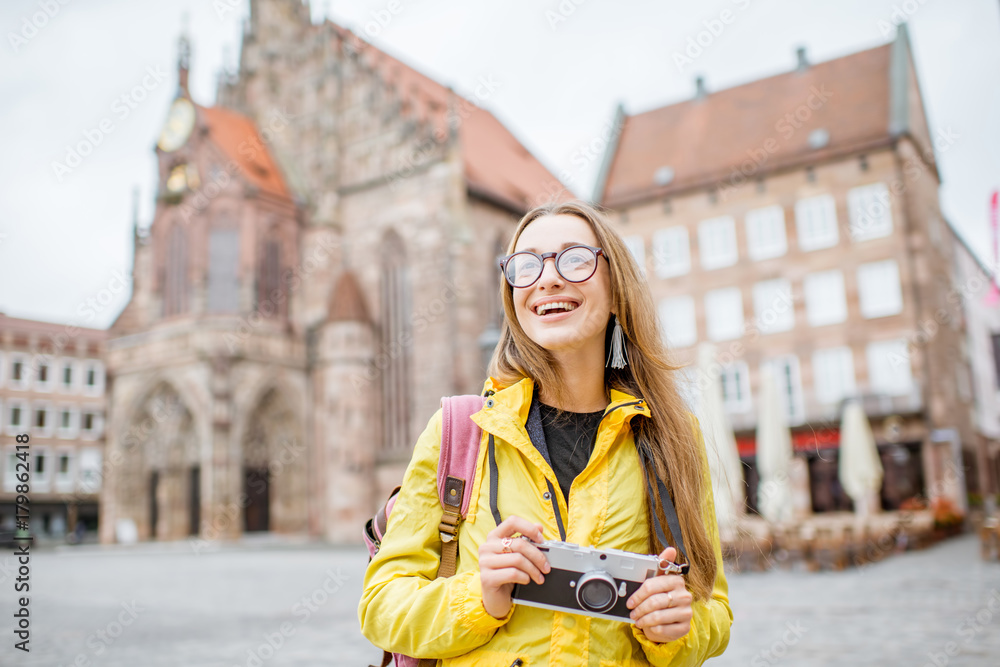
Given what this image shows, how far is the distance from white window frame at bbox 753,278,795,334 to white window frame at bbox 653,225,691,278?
229cm

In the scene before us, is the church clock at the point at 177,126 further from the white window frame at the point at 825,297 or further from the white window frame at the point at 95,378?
the white window frame at the point at 825,297

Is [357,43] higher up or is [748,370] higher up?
[357,43]

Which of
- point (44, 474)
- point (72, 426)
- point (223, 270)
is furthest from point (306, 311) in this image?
point (44, 474)

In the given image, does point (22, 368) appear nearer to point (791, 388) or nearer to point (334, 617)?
point (791, 388)

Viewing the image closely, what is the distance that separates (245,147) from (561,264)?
30054mm

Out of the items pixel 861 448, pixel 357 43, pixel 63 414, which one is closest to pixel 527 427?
pixel 861 448

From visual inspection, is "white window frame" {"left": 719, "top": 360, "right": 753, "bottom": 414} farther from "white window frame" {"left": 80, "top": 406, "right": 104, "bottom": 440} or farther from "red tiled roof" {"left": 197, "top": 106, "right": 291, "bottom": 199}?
"white window frame" {"left": 80, "top": 406, "right": 104, "bottom": 440}

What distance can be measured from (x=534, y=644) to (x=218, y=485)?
24691 mm

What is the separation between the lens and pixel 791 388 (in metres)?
24.0

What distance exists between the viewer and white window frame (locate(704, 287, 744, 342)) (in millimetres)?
25125

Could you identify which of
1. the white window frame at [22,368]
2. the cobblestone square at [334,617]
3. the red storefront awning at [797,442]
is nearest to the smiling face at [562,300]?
the cobblestone square at [334,617]

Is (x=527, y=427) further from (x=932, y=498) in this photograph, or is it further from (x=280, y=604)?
(x=932, y=498)

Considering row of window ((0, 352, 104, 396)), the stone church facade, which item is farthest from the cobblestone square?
row of window ((0, 352, 104, 396))

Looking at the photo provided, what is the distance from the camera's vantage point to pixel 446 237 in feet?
82.7
